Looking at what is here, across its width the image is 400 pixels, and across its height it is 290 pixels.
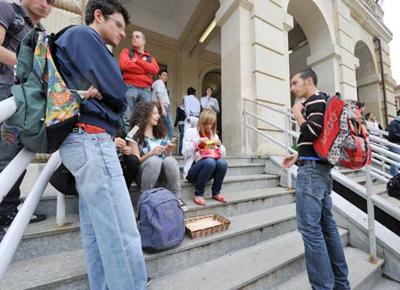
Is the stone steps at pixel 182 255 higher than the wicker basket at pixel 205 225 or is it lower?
lower

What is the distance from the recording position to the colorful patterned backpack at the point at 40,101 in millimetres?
851

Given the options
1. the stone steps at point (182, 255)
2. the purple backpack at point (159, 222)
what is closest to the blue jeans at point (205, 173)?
the stone steps at point (182, 255)

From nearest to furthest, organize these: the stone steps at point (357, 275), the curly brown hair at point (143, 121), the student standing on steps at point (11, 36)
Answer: the student standing on steps at point (11, 36), the stone steps at point (357, 275), the curly brown hair at point (143, 121)

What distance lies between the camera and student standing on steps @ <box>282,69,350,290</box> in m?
1.56

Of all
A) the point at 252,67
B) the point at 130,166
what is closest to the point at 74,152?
the point at 130,166

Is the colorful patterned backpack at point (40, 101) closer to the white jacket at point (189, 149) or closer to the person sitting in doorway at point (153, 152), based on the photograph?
the person sitting in doorway at point (153, 152)

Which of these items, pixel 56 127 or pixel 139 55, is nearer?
pixel 56 127

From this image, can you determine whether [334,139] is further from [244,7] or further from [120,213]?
[244,7]

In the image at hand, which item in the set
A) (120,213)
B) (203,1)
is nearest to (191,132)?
(120,213)

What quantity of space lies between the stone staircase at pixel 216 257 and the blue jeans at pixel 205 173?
0.49 feet

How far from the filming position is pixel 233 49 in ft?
15.9

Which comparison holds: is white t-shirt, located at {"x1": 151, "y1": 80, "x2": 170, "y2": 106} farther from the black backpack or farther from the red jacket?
the black backpack

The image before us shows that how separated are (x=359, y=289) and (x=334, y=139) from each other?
140cm

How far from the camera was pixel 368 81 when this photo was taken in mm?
8844
